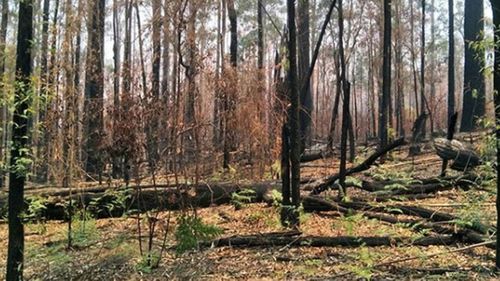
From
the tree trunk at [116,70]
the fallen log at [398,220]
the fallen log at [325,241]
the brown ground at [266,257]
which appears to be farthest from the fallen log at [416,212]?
the tree trunk at [116,70]

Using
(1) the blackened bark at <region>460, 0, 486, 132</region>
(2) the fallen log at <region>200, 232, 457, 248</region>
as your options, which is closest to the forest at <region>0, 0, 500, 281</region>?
(2) the fallen log at <region>200, 232, 457, 248</region>

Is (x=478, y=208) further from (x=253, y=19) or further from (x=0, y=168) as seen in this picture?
(x=253, y=19)

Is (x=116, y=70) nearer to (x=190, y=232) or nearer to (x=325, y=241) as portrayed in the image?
(x=190, y=232)

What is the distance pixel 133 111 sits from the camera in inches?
202

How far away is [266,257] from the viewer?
5309 mm

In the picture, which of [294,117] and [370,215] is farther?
[370,215]

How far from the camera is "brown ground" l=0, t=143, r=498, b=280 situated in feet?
15.3

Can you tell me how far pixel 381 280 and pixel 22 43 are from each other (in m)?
4.30

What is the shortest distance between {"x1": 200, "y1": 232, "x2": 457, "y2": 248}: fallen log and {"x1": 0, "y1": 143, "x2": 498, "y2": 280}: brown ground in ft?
0.25

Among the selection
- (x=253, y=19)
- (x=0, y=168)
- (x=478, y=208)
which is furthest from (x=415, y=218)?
(x=253, y=19)

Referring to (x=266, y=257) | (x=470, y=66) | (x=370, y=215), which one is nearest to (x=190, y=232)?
(x=266, y=257)

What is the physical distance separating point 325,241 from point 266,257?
764mm

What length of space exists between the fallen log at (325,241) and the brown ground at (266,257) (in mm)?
75

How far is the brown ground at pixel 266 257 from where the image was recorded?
4676 millimetres
